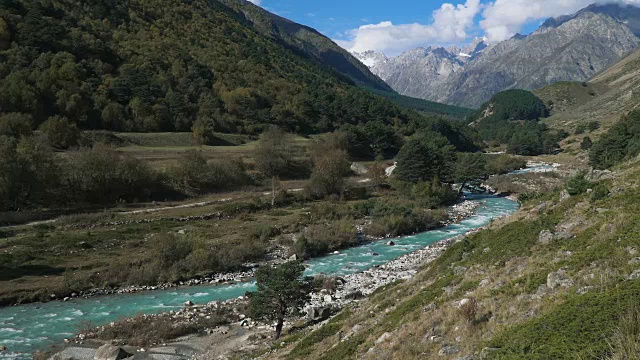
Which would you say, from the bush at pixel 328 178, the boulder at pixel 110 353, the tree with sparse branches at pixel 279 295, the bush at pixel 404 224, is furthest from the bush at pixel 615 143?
the boulder at pixel 110 353

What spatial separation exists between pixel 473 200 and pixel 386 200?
1907 cm

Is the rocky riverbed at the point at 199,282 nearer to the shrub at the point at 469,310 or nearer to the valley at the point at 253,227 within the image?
the valley at the point at 253,227

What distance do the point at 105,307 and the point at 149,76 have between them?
270 ft

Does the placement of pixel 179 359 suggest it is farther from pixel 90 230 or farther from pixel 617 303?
pixel 90 230

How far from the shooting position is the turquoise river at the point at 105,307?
898 inches

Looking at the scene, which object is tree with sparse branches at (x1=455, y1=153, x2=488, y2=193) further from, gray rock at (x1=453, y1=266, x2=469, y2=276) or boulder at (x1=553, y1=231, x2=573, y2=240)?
boulder at (x1=553, y1=231, x2=573, y2=240)

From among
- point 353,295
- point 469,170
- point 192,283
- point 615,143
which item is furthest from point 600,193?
point 615,143

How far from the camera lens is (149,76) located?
97562 mm

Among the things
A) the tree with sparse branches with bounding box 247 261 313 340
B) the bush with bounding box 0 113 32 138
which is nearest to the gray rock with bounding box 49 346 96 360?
the tree with sparse branches with bounding box 247 261 313 340

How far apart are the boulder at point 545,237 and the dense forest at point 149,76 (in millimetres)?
76374

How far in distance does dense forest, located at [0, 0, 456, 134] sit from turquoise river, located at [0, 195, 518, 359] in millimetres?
52122

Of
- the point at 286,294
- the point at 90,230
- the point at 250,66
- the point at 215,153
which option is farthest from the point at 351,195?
the point at 250,66

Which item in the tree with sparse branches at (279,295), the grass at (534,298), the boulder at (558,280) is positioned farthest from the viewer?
the tree with sparse branches at (279,295)

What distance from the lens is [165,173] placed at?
59281mm
